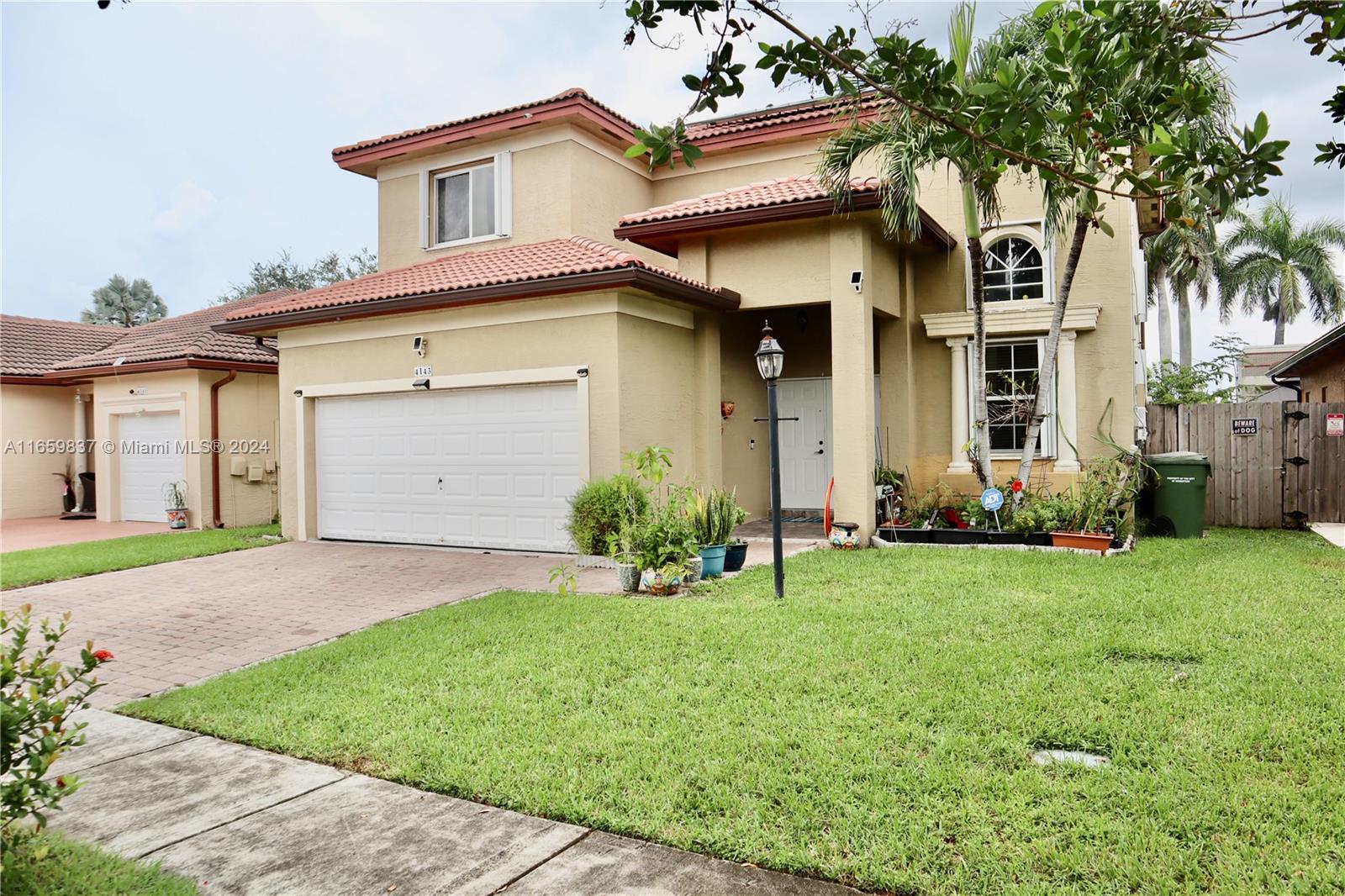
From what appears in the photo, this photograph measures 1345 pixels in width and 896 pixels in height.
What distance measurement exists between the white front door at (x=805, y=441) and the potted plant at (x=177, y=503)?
11608mm

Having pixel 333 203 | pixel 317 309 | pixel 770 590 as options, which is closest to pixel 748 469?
pixel 770 590

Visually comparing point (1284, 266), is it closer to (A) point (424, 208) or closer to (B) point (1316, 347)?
(B) point (1316, 347)

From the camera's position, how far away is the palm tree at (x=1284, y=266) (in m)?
32.3

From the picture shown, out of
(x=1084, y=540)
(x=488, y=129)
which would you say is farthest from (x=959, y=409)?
(x=488, y=129)

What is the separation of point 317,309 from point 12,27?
8762 mm

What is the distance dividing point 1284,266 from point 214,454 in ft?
124

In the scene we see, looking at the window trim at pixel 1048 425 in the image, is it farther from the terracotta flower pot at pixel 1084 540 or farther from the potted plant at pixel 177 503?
the potted plant at pixel 177 503

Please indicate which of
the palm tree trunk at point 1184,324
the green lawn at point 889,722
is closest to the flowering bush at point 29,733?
the green lawn at point 889,722

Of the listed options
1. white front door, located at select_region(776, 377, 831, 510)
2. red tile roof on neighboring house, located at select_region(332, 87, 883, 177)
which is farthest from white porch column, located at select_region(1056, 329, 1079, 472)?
red tile roof on neighboring house, located at select_region(332, 87, 883, 177)

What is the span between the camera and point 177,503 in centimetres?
1636

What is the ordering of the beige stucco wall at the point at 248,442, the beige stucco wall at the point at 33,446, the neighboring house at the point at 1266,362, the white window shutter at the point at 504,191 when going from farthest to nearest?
the neighboring house at the point at 1266,362
the beige stucco wall at the point at 33,446
the beige stucco wall at the point at 248,442
the white window shutter at the point at 504,191

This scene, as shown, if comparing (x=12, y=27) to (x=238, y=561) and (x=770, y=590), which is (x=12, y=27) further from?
(x=238, y=561)

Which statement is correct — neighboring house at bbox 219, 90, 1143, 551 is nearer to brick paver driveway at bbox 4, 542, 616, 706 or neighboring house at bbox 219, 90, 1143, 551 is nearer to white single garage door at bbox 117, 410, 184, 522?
brick paver driveway at bbox 4, 542, 616, 706

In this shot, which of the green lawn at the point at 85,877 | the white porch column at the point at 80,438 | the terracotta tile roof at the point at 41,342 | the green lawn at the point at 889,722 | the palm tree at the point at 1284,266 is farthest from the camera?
the palm tree at the point at 1284,266
